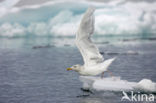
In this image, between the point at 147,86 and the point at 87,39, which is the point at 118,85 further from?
the point at 87,39

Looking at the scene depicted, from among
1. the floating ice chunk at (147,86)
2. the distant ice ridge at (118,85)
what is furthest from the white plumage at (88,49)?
the floating ice chunk at (147,86)

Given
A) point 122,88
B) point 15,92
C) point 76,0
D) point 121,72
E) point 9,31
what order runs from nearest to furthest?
point 122,88
point 15,92
point 121,72
point 9,31
point 76,0

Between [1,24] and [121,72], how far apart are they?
2311cm

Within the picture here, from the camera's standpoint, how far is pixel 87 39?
789 cm

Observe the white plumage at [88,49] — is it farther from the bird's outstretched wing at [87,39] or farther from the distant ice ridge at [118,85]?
the distant ice ridge at [118,85]

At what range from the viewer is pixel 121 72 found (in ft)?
45.6

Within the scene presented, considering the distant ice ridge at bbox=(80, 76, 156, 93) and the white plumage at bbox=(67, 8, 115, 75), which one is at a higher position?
the white plumage at bbox=(67, 8, 115, 75)

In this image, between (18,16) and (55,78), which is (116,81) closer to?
(55,78)

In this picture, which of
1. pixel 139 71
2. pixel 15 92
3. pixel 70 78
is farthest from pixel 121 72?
pixel 15 92

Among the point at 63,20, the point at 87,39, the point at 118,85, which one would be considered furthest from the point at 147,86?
the point at 63,20

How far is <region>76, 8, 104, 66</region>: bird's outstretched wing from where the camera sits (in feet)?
24.6

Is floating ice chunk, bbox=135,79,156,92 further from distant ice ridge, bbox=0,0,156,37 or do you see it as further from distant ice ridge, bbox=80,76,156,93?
distant ice ridge, bbox=0,0,156,37

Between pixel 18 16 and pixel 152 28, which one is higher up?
pixel 18 16

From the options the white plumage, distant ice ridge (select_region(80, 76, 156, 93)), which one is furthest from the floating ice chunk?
the white plumage
